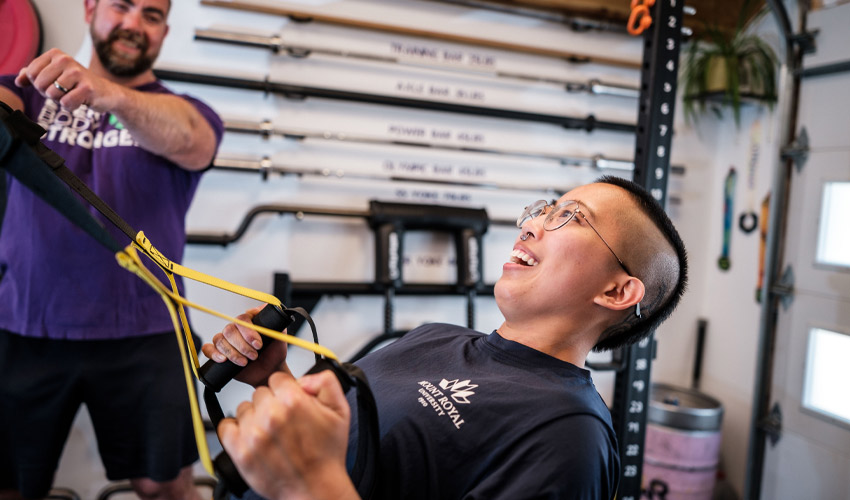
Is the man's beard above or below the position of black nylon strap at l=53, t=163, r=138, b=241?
above

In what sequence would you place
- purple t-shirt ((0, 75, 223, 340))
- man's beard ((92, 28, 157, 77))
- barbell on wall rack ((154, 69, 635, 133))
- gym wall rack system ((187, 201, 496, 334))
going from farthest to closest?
gym wall rack system ((187, 201, 496, 334)), barbell on wall rack ((154, 69, 635, 133)), man's beard ((92, 28, 157, 77)), purple t-shirt ((0, 75, 223, 340))

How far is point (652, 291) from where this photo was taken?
1.26 metres

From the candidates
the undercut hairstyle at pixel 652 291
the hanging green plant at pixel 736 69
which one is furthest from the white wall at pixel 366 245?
the undercut hairstyle at pixel 652 291

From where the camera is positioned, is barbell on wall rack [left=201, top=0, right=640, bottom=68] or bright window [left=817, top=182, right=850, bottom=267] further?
barbell on wall rack [left=201, top=0, right=640, bottom=68]

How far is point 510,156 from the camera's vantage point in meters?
2.82

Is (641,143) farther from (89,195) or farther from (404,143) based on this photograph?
(89,195)

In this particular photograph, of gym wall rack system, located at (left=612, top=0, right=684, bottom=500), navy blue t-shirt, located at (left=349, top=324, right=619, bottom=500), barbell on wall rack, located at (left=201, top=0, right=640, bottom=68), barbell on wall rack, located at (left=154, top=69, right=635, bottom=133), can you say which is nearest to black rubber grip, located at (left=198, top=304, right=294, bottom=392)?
navy blue t-shirt, located at (left=349, top=324, right=619, bottom=500)

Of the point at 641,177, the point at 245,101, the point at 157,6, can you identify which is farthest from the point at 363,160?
the point at 641,177

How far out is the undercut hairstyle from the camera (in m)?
1.27

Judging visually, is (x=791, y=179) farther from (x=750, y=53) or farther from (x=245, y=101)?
(x=245, y=101)

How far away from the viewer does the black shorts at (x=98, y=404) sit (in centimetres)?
163

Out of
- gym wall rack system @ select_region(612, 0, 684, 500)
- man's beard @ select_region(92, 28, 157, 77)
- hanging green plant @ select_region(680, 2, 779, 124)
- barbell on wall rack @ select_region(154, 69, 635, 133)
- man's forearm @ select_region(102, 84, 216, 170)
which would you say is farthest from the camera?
hanging green plant @ select_region(680, 2, 779, 124)

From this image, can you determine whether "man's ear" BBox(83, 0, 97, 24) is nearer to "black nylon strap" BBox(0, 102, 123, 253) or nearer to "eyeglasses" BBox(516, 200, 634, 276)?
"black nylon strap" BBox(0, 102, 123, 253)

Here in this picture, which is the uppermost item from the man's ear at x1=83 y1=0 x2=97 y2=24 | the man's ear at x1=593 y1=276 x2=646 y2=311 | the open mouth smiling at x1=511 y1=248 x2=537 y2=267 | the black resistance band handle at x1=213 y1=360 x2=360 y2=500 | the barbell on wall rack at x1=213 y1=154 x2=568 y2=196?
the man's ear at x1=83 y1=0 x2=97 y2=24
